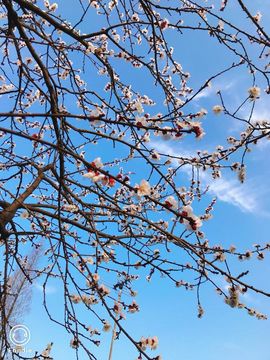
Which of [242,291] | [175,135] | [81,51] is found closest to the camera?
[175,135]

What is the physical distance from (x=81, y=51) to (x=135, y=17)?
115cm

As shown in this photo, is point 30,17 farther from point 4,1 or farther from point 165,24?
point 165,24

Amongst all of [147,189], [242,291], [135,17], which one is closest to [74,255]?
[242,291]

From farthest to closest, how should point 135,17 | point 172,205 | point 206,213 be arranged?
point 206,213
point 135,17
point 172,205

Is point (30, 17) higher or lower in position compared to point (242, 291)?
higher

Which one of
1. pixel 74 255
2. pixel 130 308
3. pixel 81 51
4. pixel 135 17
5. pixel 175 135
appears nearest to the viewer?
pixel 175 135

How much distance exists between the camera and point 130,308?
3.05 meters

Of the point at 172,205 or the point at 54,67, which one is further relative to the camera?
the point at 54,67

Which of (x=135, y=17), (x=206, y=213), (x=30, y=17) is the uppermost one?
(x=135, y=17)

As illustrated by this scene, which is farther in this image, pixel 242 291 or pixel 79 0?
pixel 79 0

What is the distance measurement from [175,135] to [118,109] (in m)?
1.60

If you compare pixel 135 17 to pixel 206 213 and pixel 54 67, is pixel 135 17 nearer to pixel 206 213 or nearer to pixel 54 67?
pixel 54 67

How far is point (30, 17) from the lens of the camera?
12.6 ft

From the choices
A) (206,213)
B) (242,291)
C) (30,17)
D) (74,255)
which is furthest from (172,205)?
(206,213)
